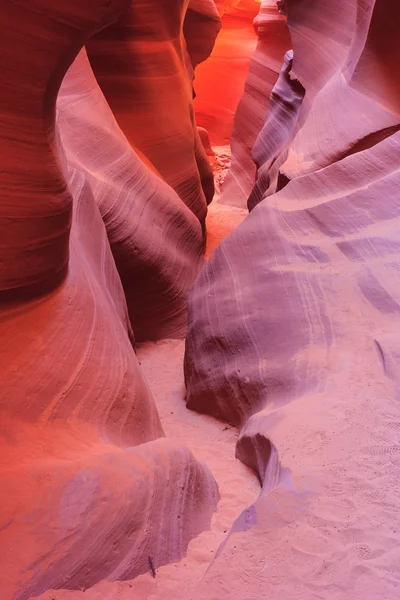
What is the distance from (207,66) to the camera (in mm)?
14188

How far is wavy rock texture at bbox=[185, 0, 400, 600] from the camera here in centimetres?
194

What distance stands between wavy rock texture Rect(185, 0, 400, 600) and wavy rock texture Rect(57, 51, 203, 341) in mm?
839

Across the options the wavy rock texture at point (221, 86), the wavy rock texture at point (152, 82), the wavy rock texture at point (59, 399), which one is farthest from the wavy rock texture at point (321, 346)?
the wavy rock texture at point (221, 86)

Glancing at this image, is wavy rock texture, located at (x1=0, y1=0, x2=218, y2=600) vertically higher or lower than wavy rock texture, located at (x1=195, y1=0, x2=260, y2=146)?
higher

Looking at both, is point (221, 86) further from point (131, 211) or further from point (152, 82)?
point (131, 211)

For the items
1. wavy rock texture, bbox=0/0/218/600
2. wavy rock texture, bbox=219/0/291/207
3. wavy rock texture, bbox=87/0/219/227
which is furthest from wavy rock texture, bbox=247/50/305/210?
wavy rock texture, bbox=0/0/218/600

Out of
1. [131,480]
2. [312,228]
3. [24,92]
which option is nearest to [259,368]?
[312,228]

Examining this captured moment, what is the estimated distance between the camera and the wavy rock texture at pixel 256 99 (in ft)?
32.0

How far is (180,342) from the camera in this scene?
571 centimetres

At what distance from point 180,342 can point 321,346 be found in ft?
8.20

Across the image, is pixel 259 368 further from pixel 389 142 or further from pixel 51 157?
pixel 389 142

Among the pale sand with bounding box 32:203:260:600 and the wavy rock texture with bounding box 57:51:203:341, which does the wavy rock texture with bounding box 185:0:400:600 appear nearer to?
the pale sand with bounding box 32:203:260:600

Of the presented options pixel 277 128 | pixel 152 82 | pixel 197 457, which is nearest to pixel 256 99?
pixel 277 128

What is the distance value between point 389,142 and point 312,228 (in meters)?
1.12
